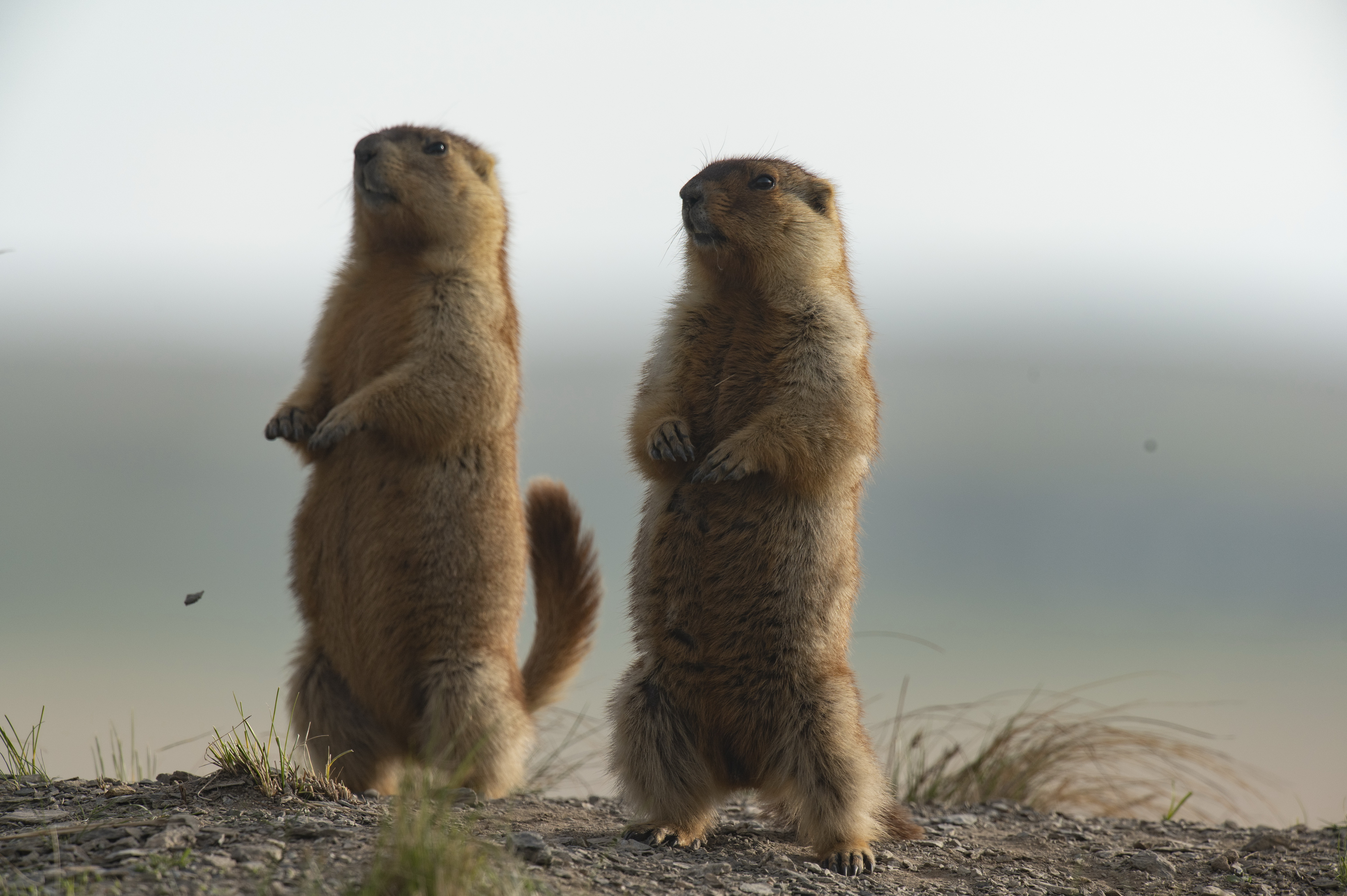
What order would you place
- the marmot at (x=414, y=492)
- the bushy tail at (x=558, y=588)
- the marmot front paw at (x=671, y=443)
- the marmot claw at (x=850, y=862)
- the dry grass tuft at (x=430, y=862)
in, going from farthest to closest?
the bushy tail at (x=558, y=588) < the marmot at (x=414, y=492) < the marmot front paw at (x=671, y=443) < the marmot claw at (x=850, y=862) < the dry grass tuft at (x=430, y=862)

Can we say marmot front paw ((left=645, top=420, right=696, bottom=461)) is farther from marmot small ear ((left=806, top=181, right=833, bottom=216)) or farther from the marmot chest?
marmot small ear ((left=806, top=181, right=833, bottom=216))

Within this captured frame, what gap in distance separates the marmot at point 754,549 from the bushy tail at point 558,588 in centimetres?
164

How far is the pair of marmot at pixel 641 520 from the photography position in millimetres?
5199

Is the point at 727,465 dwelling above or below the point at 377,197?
below

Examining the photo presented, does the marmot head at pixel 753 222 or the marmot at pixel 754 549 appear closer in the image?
the marmot at pixel 754 549

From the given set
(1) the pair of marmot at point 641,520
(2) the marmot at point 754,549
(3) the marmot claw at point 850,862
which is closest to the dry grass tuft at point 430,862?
(1) the pair of marmot at point 641,520

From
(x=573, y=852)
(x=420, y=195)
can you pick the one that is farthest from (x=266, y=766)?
(x=420, y=195)

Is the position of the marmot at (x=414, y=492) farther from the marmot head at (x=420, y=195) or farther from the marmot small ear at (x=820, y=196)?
the marmot small ear at (x=820, y=196)

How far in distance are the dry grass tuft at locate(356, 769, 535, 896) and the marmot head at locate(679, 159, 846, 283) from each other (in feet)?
9.65

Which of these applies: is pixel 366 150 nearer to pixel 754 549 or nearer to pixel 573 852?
pixel 754 549

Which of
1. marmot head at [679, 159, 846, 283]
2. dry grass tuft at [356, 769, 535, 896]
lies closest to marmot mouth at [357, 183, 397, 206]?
marmot head at [679, 159, 846, 283]

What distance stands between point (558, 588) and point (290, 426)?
195cm

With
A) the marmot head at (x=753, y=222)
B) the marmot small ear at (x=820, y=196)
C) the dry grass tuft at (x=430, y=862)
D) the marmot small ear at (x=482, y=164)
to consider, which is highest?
the marmot small ear at (x=482, y=164)

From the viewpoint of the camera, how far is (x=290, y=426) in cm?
656
